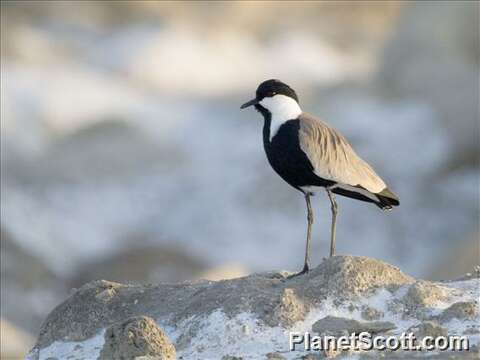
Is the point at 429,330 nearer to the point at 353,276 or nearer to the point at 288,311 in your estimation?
the point at 353,276

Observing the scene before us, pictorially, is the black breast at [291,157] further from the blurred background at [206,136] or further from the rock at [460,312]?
the blurred background at [206,136]

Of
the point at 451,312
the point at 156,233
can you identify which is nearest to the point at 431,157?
the point at 156,233

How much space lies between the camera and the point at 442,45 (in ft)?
120

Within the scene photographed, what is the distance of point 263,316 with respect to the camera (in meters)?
10.8

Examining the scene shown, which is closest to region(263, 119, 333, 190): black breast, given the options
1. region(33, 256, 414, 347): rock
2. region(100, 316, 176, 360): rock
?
region(33, 256, 414, 347): rock

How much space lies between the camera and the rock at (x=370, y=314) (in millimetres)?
10812

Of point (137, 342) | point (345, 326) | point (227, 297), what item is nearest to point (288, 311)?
point (345, 326)

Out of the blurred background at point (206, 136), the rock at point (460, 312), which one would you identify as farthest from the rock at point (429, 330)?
the blurred background at point (206, 136)

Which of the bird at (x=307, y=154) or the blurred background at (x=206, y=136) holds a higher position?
the blurred background at (x=206, y=136)

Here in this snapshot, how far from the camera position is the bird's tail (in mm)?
12727

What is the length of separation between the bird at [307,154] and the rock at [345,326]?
1.25 m

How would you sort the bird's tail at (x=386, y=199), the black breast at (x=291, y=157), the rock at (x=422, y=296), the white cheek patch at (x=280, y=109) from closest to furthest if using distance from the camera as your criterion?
the rock at (x=422, y=296) < the black breast at (x=291, y=157) < the white cheek patch at (x=280, y=109) < the bird's tail at (x=386, y=199)

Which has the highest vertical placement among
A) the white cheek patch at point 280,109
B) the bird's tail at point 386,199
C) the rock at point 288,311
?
the white cheek patch at point 280,109

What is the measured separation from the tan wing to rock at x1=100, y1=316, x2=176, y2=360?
8.01 feet
